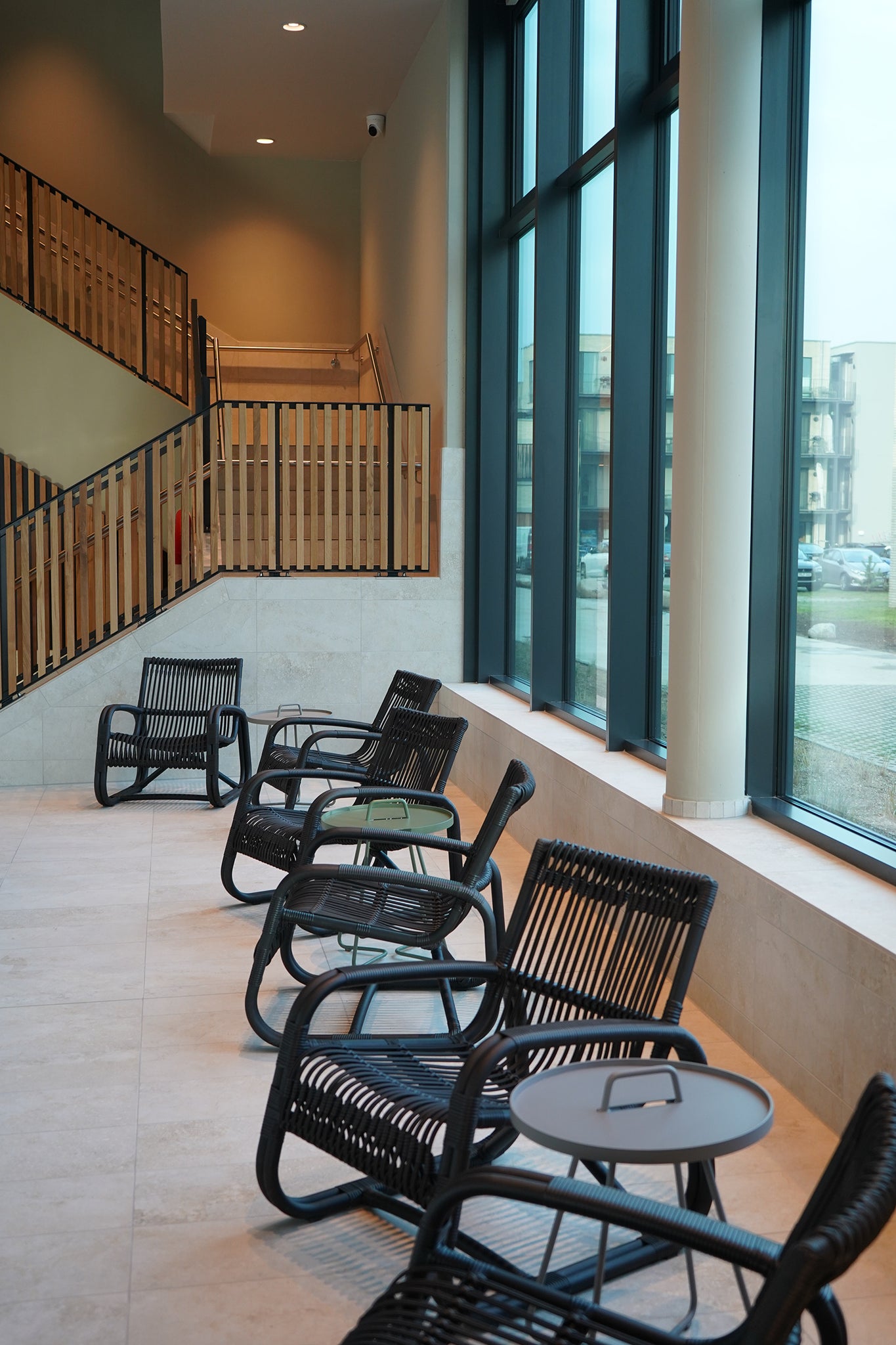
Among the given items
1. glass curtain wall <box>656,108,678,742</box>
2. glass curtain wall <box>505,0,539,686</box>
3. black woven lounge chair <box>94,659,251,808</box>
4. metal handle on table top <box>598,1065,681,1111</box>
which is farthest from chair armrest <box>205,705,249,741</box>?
metal handle on table top <box>598,1065,681,1111</box>

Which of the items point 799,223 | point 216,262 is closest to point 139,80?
point 216,262

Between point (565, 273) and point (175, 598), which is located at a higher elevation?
point (565, 273)

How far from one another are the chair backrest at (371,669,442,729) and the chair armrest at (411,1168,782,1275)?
377 cm

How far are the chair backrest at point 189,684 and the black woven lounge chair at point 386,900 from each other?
3.70 metres

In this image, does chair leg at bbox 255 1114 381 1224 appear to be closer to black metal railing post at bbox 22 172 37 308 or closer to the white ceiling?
the white ceiling

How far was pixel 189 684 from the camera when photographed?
7.55 metres

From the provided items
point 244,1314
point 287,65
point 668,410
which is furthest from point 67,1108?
point 287,65

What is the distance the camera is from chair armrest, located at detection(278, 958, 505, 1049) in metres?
2.62

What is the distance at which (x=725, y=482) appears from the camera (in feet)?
12.9

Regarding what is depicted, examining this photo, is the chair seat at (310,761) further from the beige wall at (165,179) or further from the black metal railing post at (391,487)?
the beige wall at (165,179)

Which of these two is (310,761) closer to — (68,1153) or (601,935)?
(68,1153)

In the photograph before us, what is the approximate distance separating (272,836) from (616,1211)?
292 centimetres

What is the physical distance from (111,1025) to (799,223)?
3.20 meters

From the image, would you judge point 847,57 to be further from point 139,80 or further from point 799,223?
point 139,80
